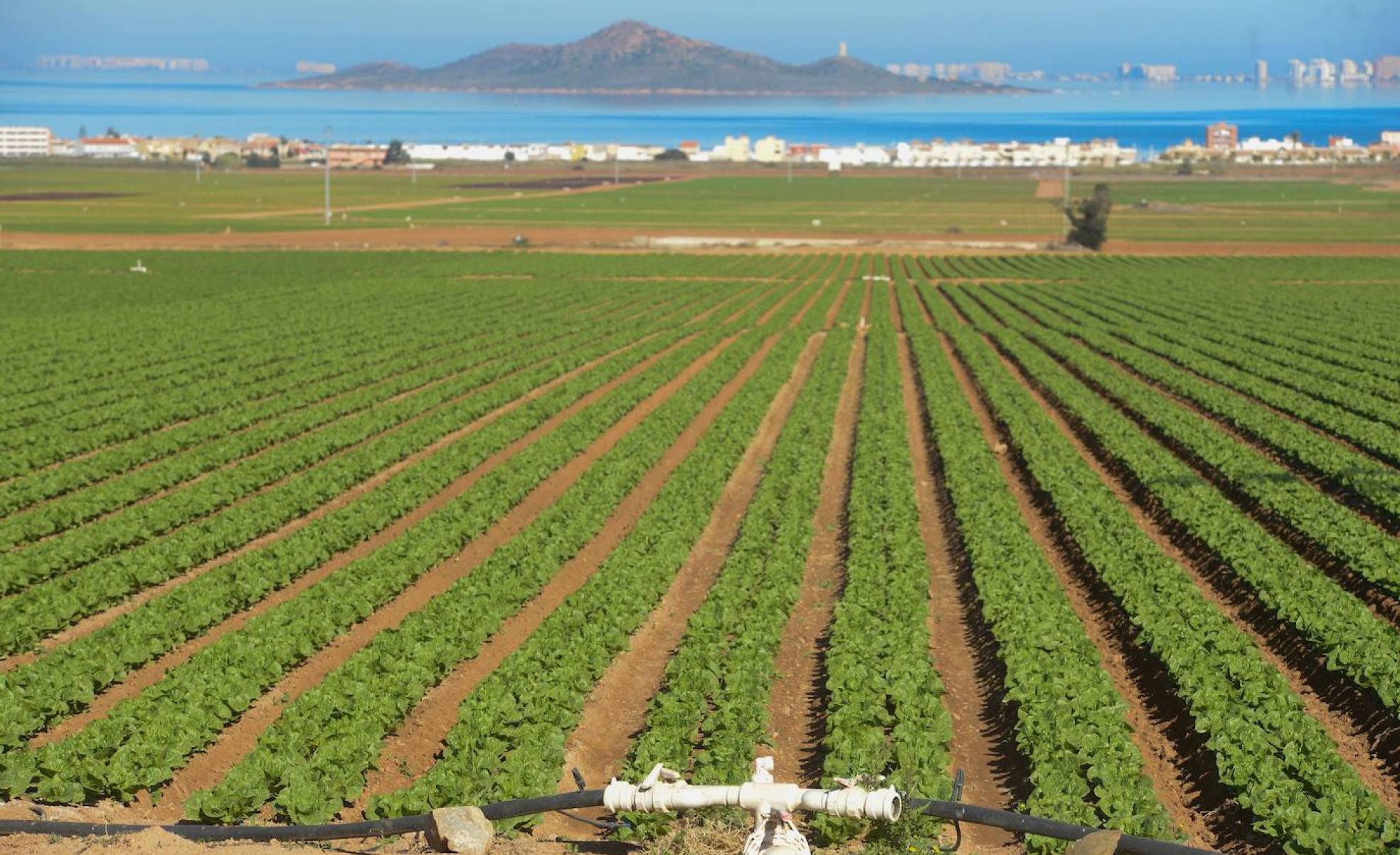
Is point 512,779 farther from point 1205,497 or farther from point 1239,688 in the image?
point 1205,497

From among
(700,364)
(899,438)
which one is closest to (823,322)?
(700,364)

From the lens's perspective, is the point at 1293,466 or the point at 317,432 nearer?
the point at 1293,466

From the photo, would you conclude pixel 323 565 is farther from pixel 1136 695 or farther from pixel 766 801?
pixel 766 801

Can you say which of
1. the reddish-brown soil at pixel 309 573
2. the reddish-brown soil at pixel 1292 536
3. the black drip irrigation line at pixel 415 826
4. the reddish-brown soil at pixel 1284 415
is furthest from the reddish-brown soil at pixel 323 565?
the reddish-brown soil at pixel 1284 415

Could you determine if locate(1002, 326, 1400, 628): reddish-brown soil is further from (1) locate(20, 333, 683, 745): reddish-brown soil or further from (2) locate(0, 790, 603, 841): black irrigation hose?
(1) locate(20, 333, 683, 745): reddish-brown soil

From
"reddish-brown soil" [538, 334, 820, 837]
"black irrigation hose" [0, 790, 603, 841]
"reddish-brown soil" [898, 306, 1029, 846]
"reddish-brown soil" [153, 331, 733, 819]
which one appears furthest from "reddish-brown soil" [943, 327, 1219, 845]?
"reddish-brown soil" [153, 331, 733, 819]

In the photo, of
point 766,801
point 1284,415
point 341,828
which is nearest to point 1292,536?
point 1284,415
